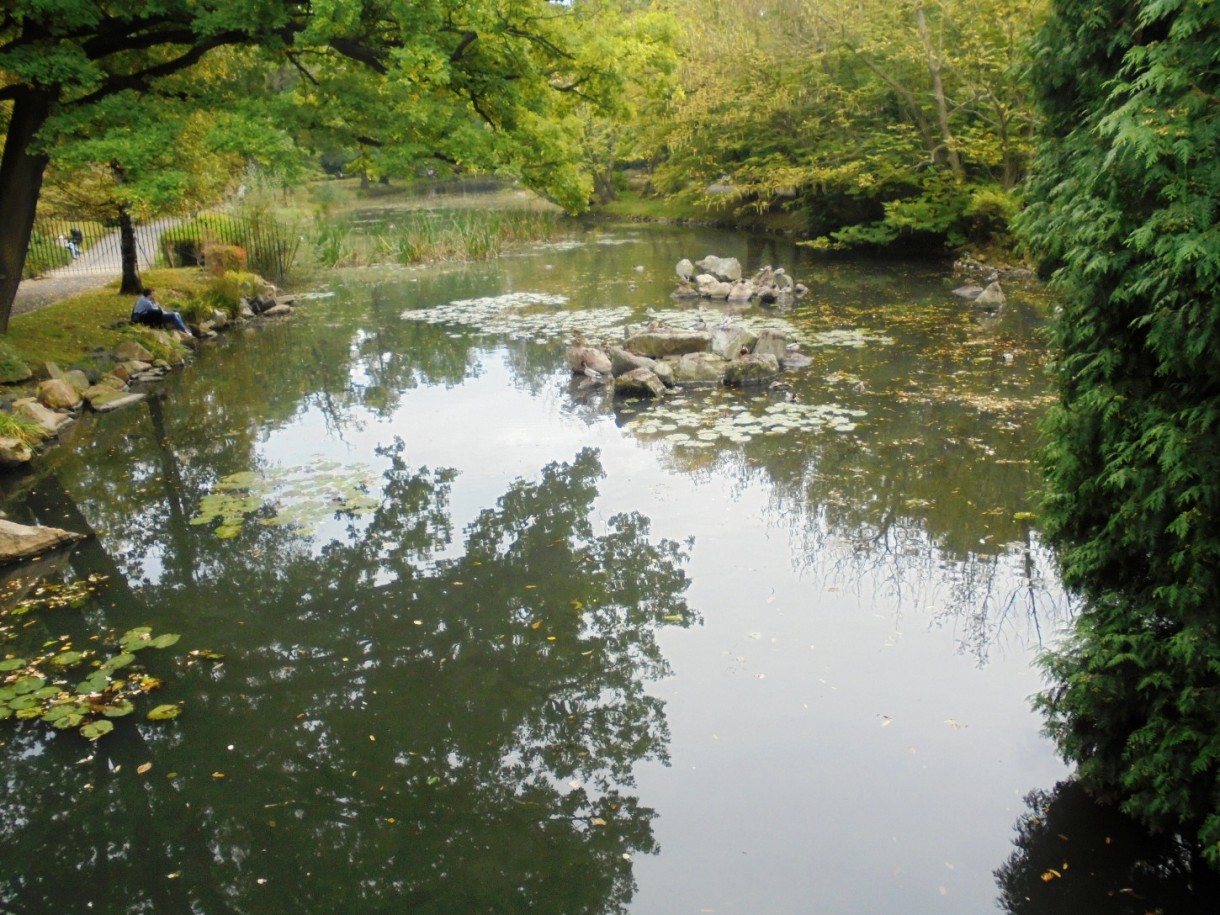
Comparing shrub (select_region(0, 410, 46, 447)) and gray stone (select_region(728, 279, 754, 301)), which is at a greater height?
gray stone (select_region(728, 279, 754, 301))

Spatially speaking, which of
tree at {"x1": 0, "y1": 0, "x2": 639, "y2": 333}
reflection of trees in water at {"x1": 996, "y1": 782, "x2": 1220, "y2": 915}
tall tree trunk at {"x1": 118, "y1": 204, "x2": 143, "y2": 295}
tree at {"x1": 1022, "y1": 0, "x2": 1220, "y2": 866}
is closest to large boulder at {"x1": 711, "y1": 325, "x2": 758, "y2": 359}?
tree at {"x1": 0, "y1": 0, "x2": 639, "y2": 333}

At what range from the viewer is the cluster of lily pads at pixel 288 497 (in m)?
8.38

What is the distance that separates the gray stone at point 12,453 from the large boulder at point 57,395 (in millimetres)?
1916

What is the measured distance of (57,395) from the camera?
1207cm

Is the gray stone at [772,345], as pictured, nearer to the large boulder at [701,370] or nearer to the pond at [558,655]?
the large boulder at [701,370]

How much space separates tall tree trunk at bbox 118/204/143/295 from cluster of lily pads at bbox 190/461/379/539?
32.0ft

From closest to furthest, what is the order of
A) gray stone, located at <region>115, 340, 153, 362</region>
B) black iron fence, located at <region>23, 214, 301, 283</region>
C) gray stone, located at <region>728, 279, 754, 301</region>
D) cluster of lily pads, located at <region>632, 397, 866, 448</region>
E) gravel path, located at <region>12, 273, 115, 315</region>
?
1. cluster of lily pads, located at <region>632, 397, 866, 448</region>
2. gray stone, located at <region>115, 340, 153, 362</region>
3. gravel path, located at <region>12, 273, 115, 315</region>
4. gray stone, located at <region>728, 279, 754, 301</region>
5. black iron fence, located at <region>23, 214, 301, 283</region>

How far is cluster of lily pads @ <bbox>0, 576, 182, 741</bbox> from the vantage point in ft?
17.6

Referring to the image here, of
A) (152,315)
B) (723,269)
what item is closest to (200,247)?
(152,315)

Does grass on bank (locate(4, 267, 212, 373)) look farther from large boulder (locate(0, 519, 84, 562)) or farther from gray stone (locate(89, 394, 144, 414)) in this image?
large boulder (locate(0, 519, 84, 562))

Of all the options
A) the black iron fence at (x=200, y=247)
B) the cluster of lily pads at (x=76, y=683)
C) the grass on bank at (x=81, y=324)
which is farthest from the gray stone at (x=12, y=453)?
the black iron fence at (x=200, y=247)

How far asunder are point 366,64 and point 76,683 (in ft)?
28.5

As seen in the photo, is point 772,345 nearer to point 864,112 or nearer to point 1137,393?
point 1137,393

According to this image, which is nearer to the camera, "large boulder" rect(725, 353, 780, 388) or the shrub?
the shrub
